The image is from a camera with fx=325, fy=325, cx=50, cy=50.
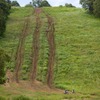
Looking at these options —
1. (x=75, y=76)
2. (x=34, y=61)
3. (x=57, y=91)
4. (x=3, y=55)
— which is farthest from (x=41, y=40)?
(x=3, y=55)

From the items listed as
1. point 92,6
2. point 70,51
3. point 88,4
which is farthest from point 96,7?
point 70,51

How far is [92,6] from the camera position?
7081cm

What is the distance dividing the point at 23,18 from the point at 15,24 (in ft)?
21.6

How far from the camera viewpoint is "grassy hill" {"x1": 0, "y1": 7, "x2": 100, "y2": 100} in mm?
37219

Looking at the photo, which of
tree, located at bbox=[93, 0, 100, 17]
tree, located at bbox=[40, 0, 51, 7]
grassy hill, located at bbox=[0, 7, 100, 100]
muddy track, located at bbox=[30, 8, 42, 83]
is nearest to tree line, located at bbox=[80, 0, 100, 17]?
tree, located at bbox=[93, 0, 100, 17]

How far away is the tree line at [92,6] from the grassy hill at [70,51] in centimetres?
132

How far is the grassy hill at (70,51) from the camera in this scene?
3722 centimetres

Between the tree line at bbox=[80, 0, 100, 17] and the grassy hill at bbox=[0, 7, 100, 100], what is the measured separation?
132 centimetres

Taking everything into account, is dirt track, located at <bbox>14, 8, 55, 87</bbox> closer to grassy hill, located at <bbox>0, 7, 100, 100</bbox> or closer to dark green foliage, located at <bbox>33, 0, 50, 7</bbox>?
grassy hill, located at <bbox>0, 7, 100, 100</bbox>

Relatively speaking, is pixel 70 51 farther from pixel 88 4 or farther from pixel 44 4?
pixel 44 4

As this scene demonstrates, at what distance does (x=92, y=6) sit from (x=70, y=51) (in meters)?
24.9

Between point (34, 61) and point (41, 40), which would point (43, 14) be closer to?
point (41, 40)

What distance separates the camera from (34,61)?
44844 mm

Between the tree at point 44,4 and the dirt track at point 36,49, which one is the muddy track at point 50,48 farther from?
the tree at point 44,4
